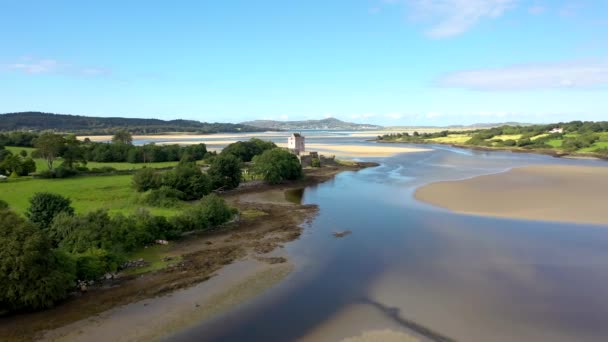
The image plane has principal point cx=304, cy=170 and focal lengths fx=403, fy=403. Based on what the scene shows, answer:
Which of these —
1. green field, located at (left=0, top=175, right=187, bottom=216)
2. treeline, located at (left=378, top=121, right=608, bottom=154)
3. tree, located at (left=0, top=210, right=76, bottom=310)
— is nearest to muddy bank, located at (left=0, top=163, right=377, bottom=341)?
tree, located at (left=0, top=210, right=76, bottom=310)

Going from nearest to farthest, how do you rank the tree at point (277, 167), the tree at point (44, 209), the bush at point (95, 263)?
the bush at point (95, 263) → the tree at point (44, 209) → the tree at point (277, 167)

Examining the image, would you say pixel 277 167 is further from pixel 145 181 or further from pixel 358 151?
pixel 358 151

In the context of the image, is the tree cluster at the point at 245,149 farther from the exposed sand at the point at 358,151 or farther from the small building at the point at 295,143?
the exposed sand at the point at 358,151

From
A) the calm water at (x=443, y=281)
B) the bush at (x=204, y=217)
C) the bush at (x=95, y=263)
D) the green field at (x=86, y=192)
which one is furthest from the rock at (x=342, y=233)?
the bush at (x=95, y=263)

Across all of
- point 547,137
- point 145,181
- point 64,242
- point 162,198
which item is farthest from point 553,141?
point 64,242

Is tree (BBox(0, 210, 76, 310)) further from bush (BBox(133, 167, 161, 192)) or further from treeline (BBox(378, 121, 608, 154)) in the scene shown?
treeline (BBox(378, 121, 608, 154))

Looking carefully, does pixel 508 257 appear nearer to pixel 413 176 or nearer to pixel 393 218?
pixel 393 218
